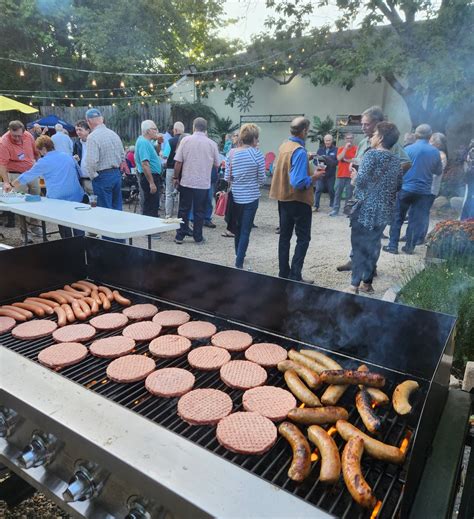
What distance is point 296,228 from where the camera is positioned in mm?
5184

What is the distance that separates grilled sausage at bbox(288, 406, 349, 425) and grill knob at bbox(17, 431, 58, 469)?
36.6 inches

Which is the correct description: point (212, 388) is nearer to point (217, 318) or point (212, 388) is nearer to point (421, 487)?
point (217, 318)

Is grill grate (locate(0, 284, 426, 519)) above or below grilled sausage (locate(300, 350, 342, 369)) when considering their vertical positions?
below

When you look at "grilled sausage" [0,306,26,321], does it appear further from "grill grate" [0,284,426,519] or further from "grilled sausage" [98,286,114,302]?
"grilled sausage" [98,286,114,302]

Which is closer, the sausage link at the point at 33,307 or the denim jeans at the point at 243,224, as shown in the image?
the sausage link at the point at 33,307

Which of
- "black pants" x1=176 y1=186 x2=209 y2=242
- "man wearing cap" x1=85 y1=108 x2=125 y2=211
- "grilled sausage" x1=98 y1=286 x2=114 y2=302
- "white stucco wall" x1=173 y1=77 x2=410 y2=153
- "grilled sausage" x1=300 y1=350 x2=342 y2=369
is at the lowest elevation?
"black pants" x1=176 y1=186 x2=209 y2=242

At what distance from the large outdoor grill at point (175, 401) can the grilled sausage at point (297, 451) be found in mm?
54

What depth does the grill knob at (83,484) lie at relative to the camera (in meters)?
1.20

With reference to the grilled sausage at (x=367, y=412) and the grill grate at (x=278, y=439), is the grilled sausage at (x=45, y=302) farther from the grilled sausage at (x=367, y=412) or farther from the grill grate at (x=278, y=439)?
the grilled sausage at (x=367, y=412)

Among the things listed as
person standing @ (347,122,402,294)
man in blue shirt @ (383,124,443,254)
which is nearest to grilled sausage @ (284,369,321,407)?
person standing @ (347,122,402,294)

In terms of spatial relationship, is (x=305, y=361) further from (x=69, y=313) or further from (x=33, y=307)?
(x=33, y=307)

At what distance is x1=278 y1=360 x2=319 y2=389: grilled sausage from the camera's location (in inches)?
75.4

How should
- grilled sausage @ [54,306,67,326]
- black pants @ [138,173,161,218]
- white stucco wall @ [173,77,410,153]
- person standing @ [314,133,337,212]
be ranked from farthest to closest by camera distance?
white stucco wall @ [173,77,410,153]
person standing @ [314,133,337,212]
black pants @ [138,173,161,218]
grilled sausage @ [54,306,67,326]

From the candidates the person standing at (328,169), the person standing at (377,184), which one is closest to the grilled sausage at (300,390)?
the person standing at (377,184)
